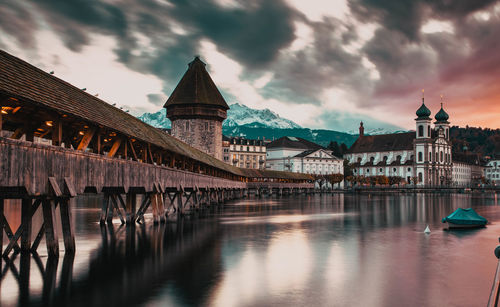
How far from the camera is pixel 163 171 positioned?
3503cm

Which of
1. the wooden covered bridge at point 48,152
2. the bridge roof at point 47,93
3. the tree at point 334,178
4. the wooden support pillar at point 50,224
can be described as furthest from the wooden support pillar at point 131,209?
the tree at point 334,178

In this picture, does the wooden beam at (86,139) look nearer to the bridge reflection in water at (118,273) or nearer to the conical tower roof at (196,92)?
the bridge reflection in water at (118,273)

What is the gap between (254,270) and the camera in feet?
64.9

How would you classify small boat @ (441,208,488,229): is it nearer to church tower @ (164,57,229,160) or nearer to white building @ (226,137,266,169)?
church tower @ (164,57,229,160)

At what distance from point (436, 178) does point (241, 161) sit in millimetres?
78050

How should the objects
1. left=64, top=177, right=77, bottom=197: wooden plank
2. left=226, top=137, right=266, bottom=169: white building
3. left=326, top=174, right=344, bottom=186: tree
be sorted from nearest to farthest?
left=64, top=177, right=77, bottom=197: wooden plank → left=226, top=137, right=266, bottom=169: white building → left=326, top=174, right=344, bottom=186: tree

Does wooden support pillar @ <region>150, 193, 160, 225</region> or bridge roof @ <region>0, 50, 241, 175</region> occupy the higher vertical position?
bridge roof @ <region>0, 50, 241, 175</region>

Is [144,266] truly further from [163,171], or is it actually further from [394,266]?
[163,171]

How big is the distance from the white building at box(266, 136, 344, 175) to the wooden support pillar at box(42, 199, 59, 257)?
529ft

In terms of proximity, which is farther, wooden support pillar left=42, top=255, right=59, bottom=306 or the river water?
the river water

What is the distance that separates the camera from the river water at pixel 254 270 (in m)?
15.1

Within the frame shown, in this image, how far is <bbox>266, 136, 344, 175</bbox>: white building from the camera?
180 m

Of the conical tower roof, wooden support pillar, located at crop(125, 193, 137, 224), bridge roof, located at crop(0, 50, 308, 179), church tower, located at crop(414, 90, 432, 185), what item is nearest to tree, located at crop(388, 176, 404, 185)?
church tower, located at crop(414, 90, 432, 185)

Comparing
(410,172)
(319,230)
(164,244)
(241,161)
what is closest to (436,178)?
(410,172)
